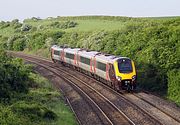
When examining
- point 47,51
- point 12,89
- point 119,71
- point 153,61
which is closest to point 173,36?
point 153,61

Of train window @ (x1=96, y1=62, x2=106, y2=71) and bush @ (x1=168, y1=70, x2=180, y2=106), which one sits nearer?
bush @ (x1=168, y1=70, x2=180, y2=106)

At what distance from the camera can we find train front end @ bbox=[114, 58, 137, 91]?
34.5 m

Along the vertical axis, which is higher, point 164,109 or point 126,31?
point 126,31

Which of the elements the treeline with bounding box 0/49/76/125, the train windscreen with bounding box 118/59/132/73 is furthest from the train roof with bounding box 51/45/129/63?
the treeline with bounding box 0/49/76/125

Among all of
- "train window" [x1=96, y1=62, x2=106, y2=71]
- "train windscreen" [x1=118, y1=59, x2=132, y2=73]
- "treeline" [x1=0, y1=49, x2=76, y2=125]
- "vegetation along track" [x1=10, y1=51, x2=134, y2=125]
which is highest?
"train windscreen" [x1=118, y1=59, x2=132, y2=73]

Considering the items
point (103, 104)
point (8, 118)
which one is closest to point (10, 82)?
point (103, 104)

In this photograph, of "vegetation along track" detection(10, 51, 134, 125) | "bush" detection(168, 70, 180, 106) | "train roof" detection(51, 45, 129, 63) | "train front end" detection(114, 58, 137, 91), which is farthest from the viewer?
"train roof" detection(51, 45, 129, 63)

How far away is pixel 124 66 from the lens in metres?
35.2

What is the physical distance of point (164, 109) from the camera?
28766 mm

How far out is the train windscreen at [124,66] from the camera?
35.0 metres

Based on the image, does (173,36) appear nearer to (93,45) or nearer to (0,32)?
(93,45)

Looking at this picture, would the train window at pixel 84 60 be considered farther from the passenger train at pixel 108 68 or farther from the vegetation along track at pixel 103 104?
the vegetation along track at pixel 103 104

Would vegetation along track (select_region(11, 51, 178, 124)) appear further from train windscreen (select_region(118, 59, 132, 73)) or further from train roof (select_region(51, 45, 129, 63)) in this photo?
train roof (select_region(51, 45, 129, 63))

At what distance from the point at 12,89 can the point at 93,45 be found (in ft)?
120
